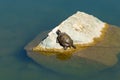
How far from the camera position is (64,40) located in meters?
13.1

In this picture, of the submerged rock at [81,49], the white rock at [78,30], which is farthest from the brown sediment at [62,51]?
the white rock at [78,30]

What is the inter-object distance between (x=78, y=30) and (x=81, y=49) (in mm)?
797

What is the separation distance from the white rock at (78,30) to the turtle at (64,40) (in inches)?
6.0

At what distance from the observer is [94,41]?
13719 millimetres

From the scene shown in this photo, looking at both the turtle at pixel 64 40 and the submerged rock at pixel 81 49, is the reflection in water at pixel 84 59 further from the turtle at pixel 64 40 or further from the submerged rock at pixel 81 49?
the turtle at pixel 64 40

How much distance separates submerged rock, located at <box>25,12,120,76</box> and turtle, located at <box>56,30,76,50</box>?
140mm

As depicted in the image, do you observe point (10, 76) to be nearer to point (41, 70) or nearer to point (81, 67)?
point (41, 70)

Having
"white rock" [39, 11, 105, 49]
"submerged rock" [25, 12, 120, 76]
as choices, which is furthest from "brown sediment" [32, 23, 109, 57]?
"white rock" [39, 11, 105, 49]


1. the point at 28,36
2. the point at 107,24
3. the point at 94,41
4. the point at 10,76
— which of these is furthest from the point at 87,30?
the point at 10,76

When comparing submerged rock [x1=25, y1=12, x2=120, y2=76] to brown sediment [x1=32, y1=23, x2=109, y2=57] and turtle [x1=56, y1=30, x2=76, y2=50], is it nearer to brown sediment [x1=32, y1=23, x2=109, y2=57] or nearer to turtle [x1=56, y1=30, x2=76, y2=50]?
brown sediment [x1=32, y1=23, x2=109, y2=57]

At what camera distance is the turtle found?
1314cm

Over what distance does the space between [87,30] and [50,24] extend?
219 centimetres

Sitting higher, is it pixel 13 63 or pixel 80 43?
pixel 80 43

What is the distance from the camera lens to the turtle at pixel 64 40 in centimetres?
1314
